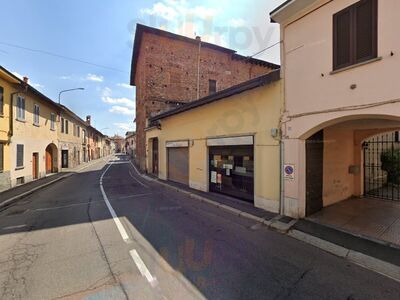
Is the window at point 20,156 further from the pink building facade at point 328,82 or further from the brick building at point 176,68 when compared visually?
the pink building facade at point 328,82

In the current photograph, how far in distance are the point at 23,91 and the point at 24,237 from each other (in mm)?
11221

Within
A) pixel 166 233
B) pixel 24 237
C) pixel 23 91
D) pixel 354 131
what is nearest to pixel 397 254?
pixel 166 233

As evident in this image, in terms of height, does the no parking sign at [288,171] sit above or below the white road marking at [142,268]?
above

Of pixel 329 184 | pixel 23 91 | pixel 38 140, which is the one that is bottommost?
pixel 329 184

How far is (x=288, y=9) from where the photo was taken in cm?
613

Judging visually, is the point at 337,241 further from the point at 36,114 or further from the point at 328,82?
the point at 36,114

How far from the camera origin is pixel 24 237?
525cm

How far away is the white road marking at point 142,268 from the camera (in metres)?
3.41

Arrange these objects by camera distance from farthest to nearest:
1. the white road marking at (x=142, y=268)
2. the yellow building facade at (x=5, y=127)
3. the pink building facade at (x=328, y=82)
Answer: the yellow building facade at (x=5, y=127), the pink building facade at (x=328, y=82), the white road marking at (x=142, y=268)

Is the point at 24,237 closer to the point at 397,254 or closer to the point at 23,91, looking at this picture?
the point at 397,254

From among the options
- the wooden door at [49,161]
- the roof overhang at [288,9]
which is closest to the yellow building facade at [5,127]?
the wooden door at [49,161]

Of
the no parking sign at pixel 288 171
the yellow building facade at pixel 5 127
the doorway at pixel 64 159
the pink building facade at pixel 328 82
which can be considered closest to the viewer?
the pink building facade at pixel 328 82

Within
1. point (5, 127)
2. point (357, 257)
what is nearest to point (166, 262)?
point (357, 257)

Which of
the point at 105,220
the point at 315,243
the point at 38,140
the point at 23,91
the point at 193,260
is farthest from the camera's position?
the point at 38,140
